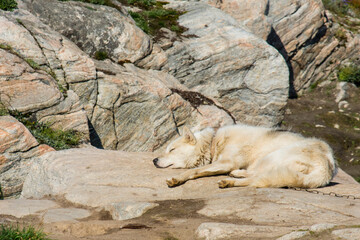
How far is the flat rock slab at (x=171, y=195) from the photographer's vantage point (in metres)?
6.38

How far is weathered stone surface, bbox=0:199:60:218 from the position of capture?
718 centimetres

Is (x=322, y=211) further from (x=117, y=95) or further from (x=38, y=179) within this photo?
(x=117, y=95)

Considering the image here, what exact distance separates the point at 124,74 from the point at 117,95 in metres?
1.21

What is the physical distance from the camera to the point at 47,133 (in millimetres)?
12789

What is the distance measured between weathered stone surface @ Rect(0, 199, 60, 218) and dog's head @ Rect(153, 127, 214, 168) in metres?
2.58

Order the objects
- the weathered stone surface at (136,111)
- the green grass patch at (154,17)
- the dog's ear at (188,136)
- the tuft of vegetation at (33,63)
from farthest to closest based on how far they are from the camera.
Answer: the green grass patch at (154,17) < the weathered stone surface at (136,111) < the tuft of vegetation at (33,63) < the dog's ear at (188,136)

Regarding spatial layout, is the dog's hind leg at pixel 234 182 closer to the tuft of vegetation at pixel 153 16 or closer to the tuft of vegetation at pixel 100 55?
the tuft of vegetation at pixel 100 55

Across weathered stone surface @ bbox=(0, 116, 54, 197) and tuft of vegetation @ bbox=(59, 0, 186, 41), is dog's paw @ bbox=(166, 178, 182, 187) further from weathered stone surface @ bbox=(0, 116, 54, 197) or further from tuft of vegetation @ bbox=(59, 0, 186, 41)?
tuft of vegetation @ bbox=(59, 0, 186, 41)

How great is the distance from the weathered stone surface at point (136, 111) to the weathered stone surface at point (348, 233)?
1109cm

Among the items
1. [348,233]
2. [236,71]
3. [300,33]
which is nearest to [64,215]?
[348,233]

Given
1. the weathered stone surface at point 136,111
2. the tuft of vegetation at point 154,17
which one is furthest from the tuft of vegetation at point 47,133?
the tuft of vegetation at point 154,17

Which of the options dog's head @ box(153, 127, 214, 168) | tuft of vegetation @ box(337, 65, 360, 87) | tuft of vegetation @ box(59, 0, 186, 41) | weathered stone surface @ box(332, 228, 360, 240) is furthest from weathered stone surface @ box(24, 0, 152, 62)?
tuft of vegetation @ box(337, 65, 360, 87)

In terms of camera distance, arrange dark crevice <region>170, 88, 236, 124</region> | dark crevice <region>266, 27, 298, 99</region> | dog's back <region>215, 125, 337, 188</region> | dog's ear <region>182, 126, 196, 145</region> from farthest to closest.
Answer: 1. dark crevice <region>266, 27, 298, 99</region>
2. dark crevice <region>170, 88, 236, 124</region>
3. dog's ear <region>182, 126, 196, 145</region>
4. dog's back <region>215, 125, 337, 188</region>

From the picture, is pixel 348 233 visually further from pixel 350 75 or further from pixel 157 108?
pixel 350 75
